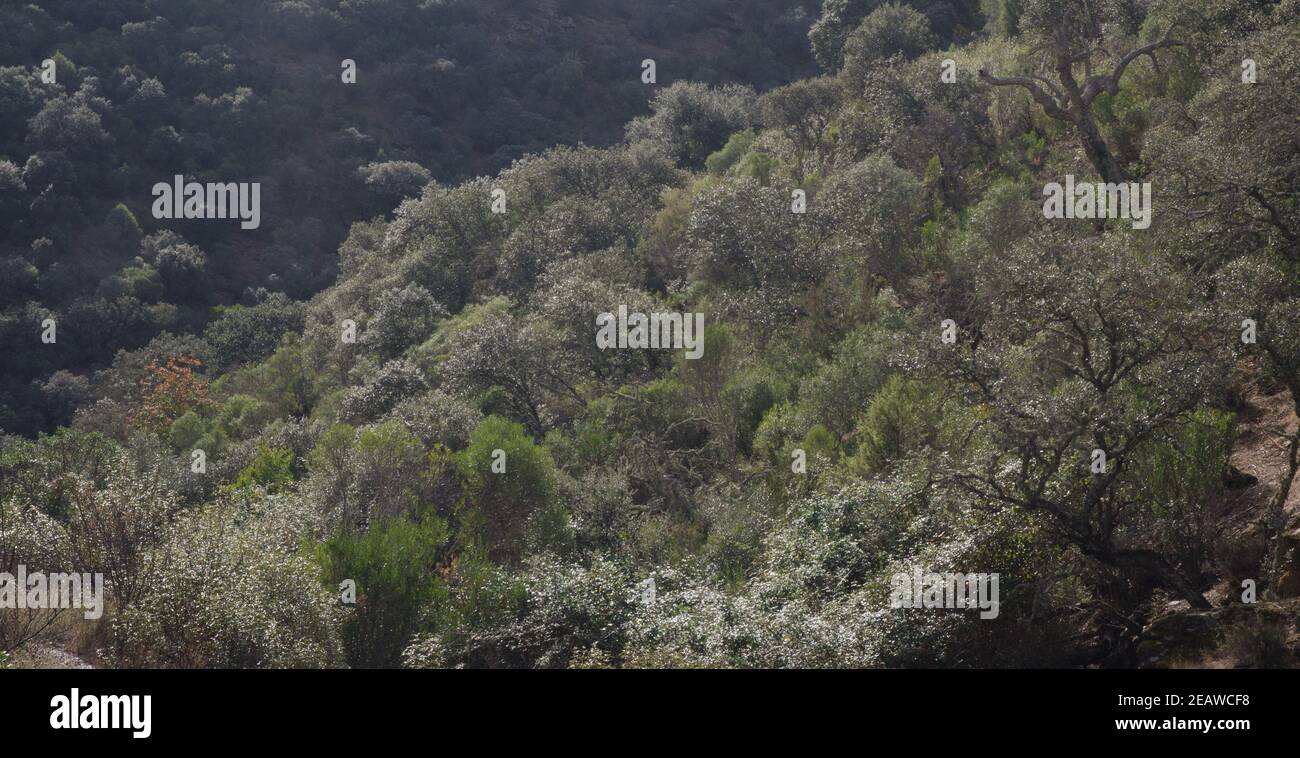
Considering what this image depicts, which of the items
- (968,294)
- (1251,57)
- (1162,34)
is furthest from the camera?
(1162,34)

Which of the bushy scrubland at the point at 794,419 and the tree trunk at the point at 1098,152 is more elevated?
the tree trunk at the point at 1098,152

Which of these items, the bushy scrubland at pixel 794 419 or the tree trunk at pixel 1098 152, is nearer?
the bushy scrubland at pixel 794 419

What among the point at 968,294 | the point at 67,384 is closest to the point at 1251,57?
the point at 968,294

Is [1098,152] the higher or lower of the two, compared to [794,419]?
higher

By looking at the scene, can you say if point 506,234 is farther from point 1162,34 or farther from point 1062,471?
point 1062,471

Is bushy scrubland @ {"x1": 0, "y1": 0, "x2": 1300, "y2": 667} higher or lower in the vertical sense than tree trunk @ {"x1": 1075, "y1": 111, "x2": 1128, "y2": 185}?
lower

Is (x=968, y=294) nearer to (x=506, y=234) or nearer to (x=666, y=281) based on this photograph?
(x=666, y=281)

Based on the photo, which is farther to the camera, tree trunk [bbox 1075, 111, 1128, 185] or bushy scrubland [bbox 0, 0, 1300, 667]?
tree trunk [bbox 1075, 111, 1128, 185]

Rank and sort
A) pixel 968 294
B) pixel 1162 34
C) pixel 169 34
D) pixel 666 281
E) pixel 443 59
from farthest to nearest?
pixel 443 59, pixel 169 34, pixel 666 281, pixel 1162 34, pixel 968 294

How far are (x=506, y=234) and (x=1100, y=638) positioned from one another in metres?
32.5

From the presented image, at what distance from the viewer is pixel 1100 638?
14.6 metres

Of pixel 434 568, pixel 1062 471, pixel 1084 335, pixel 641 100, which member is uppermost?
pixel 641 100
